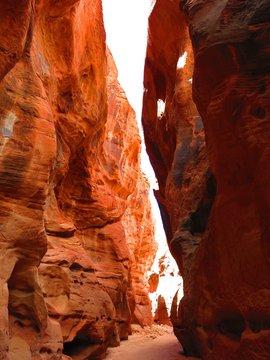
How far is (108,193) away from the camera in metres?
14.8

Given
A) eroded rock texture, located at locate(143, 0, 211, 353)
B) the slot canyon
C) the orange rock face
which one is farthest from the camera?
eroded rock texture, located at locate(143, 0, 211, 353)

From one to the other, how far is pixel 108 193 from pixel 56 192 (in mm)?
3183

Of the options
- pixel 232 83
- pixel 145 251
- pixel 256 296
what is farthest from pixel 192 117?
pixel 145 251

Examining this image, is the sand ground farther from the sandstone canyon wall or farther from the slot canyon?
the sandstone canyon wall

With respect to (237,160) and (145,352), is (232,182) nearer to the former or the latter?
(237,160)

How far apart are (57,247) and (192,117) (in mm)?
5283

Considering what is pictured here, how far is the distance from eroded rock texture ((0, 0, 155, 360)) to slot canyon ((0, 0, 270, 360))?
33mm

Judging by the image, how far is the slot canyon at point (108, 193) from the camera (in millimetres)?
5973

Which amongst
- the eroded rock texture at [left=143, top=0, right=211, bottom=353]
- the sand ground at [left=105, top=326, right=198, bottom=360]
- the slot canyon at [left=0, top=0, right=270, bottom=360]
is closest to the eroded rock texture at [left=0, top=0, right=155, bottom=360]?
the slot canyon at [left=0, top=0, right=270, bottom=360]

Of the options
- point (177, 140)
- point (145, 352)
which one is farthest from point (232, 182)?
point (145, 352)

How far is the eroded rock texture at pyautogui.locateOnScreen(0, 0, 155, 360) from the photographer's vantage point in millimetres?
6254

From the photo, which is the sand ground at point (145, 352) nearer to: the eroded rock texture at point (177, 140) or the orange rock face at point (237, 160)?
the eroded rock texture at point (177, 140)

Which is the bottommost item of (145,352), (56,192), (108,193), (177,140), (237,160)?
(145,352)

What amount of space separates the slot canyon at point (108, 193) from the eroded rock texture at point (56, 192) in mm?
33
